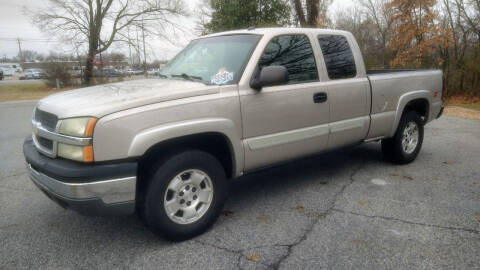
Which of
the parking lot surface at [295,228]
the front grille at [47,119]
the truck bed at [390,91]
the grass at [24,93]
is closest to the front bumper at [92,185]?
the front grille at [47,119]

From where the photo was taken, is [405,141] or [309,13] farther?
[309,13]

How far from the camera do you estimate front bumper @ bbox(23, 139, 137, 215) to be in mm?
2576

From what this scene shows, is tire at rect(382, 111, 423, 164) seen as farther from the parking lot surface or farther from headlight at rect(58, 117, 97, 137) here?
headlight at rect(58, 117, 97, 137)

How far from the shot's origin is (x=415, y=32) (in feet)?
48.6

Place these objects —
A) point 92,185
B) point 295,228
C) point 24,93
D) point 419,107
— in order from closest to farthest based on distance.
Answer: point 92,185 → point 295,228 → point 419,107 → point 24,93

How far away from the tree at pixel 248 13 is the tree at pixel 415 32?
496 centimetres

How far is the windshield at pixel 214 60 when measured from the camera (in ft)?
11.4

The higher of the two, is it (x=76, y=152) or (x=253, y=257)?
(x=76, y=152)

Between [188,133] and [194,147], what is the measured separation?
1.07 feet

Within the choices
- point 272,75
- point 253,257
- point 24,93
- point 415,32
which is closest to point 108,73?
point 24,93

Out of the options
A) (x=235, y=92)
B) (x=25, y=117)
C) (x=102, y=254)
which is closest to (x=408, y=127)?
(x=235, y=92)

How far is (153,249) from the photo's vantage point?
3004 mm

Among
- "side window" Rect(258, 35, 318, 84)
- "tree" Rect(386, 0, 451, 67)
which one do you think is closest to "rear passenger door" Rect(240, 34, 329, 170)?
"side window" Rect(258, 35, 318, 84)

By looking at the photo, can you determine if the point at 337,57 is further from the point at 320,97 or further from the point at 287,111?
the point at 287,111
